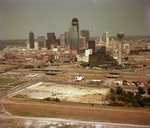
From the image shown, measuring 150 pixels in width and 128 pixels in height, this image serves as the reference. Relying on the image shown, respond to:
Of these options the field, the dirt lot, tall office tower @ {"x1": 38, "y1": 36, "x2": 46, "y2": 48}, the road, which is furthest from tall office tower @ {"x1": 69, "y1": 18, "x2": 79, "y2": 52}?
the road

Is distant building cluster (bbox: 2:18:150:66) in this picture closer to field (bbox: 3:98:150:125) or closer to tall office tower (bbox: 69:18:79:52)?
Answer: tall office tower (bbox: 69:18:79:52)


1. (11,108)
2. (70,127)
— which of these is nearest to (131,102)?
(70,127)

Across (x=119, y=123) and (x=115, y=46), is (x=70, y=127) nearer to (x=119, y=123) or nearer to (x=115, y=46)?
(x=119, y=123)

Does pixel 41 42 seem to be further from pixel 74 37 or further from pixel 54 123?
pixel 54 123

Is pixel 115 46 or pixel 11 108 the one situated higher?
pixel 115 46

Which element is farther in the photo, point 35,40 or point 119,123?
point 35,40

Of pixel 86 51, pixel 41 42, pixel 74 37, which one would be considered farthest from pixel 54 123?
pixel 41 42
